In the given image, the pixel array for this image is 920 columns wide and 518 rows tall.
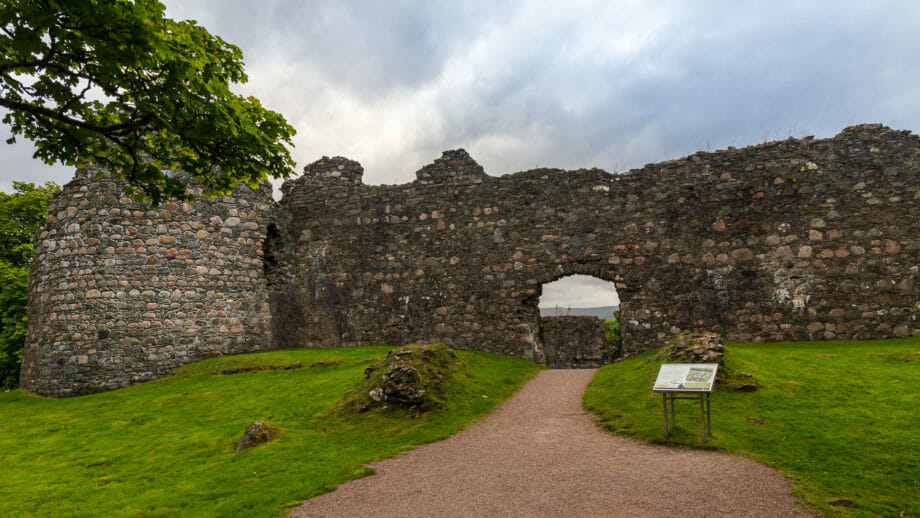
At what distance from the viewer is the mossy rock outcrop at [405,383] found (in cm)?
989

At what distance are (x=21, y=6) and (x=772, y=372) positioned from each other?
13211 millimetres

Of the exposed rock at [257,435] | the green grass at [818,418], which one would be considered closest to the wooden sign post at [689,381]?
the green grass at [818,418]

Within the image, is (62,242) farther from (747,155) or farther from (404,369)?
(747,155)

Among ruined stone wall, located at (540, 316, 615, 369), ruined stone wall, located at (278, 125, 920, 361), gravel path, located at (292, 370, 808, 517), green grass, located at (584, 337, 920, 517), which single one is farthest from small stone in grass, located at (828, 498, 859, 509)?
ruined stone wall, located at (540, 316, 615, 369)

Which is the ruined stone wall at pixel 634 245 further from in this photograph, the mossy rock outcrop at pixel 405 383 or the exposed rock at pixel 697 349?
the mossy rock outcrop at pixel 405 383

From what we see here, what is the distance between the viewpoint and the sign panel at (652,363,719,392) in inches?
274

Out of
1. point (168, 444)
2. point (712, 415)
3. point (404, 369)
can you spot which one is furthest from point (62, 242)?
point (712, 415)

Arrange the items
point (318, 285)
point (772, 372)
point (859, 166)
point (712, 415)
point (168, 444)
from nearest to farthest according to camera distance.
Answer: point (712, 415)
point (168, 444)
point (772, 372)
point (859, 166)
point (318, 285)

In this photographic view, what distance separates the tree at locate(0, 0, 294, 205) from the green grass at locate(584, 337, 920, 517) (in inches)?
305

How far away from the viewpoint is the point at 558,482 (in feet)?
20.3

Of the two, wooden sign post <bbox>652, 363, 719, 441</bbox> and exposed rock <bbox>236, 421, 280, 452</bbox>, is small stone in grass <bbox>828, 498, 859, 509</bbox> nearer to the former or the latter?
wooden sign post <bbox>652, 363, 719, 441</bbox>

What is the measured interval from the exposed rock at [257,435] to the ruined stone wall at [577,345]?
1867cm

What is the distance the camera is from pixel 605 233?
16875 millimetres

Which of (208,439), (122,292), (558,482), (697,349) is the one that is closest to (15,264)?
(122,292)
